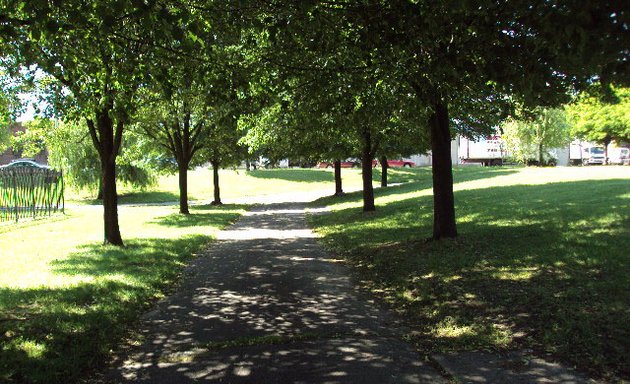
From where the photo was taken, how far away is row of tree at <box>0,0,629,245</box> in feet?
14.9

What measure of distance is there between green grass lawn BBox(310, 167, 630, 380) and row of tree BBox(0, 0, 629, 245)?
1.38 metres

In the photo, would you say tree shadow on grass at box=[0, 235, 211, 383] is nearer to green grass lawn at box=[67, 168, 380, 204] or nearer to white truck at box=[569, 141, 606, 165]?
green grass lawn at box=[67, 168, 380, 204]

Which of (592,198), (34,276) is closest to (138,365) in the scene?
(34,276)

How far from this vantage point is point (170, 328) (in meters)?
5.93

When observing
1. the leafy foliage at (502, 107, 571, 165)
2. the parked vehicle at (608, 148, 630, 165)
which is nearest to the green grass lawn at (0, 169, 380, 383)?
the leafy foliage at (502, 107, 571, 165)

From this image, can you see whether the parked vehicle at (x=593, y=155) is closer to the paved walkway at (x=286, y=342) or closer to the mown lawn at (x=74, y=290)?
the mown lawn at (x=74, y=290)

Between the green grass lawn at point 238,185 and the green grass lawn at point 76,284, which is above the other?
the green grass lawn at point 238,185

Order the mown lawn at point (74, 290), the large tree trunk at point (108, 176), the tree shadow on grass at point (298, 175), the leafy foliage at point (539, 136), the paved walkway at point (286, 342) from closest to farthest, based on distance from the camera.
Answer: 1. the paved walkway at point (286, 342)
2. the mown lawn at point (74, 290)
3. the large tree trunk at point (108, 176)
4. the leafy foliage at point (539, 136)
5. the tree shadow on grass at point (298, 175)

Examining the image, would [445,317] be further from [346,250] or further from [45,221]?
[45,221]

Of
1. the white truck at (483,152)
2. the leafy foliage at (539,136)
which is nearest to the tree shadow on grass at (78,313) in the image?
Result: the leafy foliage at (539,136)

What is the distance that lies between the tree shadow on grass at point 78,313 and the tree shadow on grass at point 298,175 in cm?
3457

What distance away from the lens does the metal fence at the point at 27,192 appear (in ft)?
63.5

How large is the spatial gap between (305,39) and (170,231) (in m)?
8.91

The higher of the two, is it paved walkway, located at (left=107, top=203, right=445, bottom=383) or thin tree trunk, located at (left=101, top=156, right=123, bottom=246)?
thin tree trunk, located at (left=101, top=156, right=123, bottom=246)
